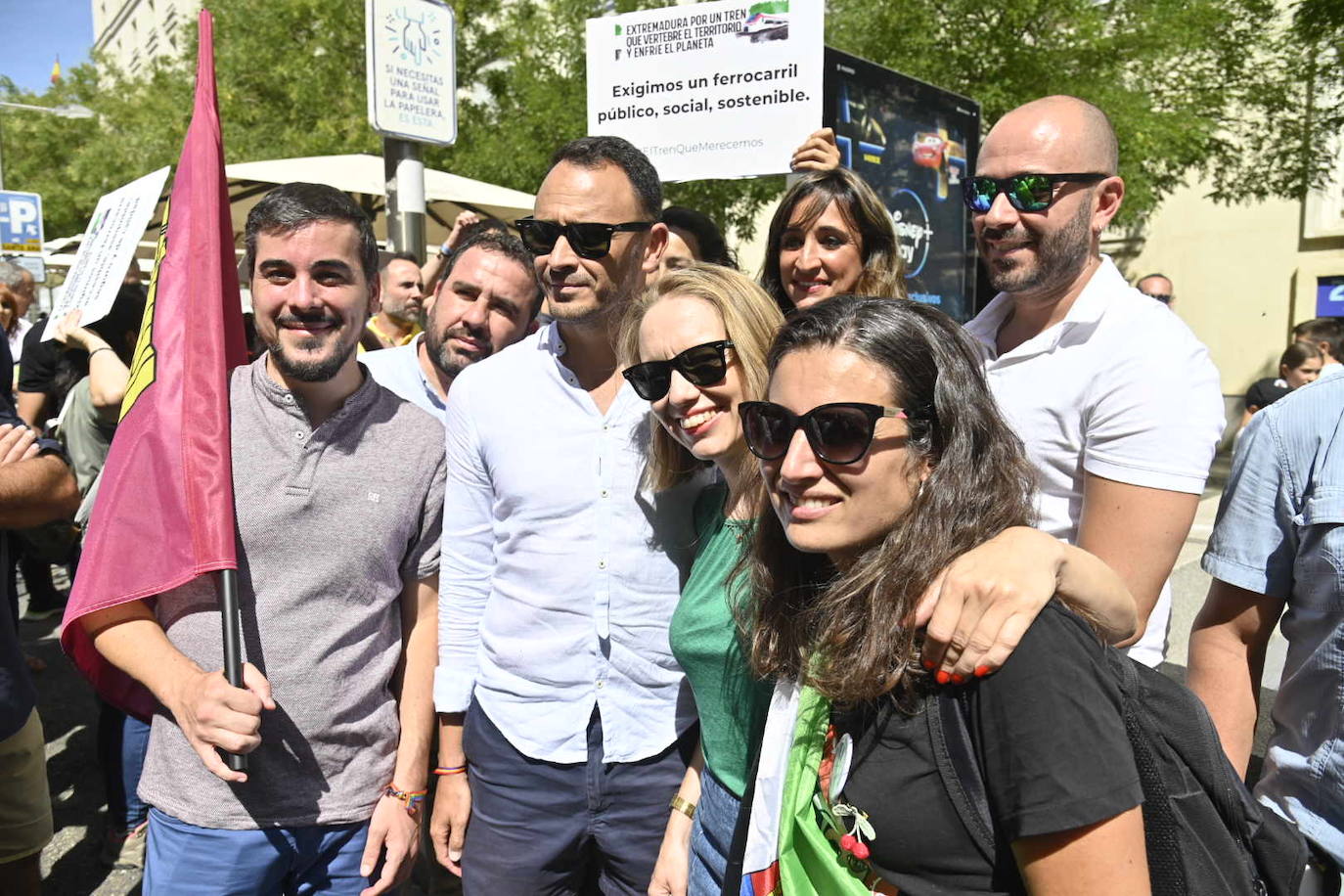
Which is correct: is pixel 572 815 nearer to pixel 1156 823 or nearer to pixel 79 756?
pixel 1156 823

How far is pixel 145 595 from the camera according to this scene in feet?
6.97

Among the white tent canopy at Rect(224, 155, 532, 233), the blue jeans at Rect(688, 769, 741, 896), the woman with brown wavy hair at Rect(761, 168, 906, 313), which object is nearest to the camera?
the blue jeans at Rect(688, 769, 741, 896)

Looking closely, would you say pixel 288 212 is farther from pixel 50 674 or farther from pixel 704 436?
pixel 50 674

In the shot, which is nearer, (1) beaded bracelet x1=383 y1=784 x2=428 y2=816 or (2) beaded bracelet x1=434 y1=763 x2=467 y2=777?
(1) beaded bracelet x1=383 y1=784 x2=428 y2=816

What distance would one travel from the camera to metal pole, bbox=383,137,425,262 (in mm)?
6969

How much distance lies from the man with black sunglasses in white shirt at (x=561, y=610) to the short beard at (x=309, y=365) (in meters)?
0.35

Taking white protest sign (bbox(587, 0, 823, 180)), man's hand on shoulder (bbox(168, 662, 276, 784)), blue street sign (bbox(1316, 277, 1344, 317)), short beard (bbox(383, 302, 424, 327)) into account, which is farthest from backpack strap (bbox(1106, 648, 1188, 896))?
blue street sign (bbox(1316, 277, 1344, 317))

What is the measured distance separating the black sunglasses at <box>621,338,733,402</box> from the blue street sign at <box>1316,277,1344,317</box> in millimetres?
18231

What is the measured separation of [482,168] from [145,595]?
40.3 feet

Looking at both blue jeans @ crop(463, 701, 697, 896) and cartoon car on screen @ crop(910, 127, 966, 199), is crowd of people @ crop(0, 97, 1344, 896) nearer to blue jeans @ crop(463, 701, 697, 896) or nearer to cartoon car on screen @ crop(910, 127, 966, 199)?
blue jeans @ crop(463, 701, 697, 896)

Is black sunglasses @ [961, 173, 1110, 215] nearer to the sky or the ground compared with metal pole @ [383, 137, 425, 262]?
nearer to the ground

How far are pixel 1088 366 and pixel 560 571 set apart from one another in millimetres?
1258

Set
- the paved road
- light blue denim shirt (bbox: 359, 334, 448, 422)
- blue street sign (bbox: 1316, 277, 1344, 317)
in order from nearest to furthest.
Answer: light blue denim shirt (bbox: 359, 334, 448, 422), the paved road, blue street sign (bbox: 1316, 277, 1344, 317)

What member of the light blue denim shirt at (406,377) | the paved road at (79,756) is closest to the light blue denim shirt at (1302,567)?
the paved road at (79,756)
